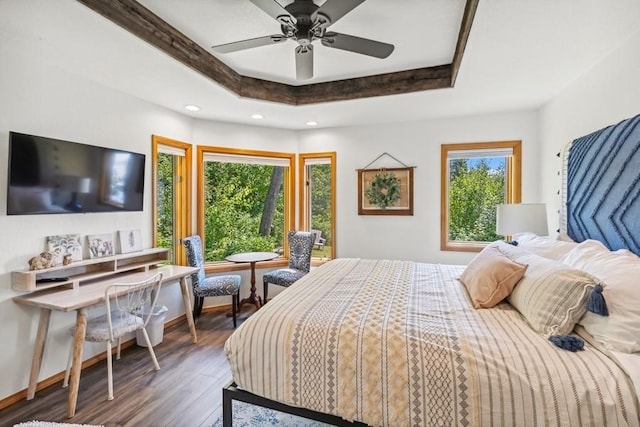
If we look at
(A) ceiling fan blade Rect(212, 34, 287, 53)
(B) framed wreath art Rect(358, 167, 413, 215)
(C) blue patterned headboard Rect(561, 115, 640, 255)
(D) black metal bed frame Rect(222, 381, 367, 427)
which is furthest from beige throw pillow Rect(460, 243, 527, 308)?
(B) framed wreath art Rect(358, 167, 413, 215)

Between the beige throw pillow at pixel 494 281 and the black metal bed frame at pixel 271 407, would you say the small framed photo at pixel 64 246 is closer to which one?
the black metal bed frame at pixel 271 407

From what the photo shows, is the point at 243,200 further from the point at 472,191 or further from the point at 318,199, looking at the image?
the point at 472,191

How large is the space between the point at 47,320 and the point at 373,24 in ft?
10.4

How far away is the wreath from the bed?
85.5 inches

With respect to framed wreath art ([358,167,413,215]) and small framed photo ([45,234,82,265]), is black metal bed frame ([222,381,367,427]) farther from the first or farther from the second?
framed wreath art ([358,167,413,215])

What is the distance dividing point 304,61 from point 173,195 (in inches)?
102

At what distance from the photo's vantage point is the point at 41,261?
231 centimetres

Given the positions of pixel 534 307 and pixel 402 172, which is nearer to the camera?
pixel 534 307

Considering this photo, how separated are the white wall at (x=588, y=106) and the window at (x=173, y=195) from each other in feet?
13.1

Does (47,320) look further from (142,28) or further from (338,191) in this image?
(338,191)

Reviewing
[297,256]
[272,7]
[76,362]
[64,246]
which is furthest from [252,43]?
[297,256]

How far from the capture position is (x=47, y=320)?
90.6 inches

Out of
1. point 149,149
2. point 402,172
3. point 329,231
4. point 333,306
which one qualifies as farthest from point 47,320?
point 402,172

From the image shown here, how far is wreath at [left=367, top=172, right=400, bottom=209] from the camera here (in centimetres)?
412
